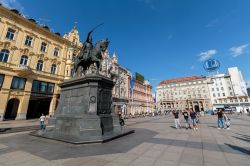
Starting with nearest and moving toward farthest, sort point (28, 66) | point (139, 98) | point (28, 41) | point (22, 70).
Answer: point (22, 70) < point (28, 66) < point (28, 41) < point (139, 98)

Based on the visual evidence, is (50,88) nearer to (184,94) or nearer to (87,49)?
(87,49)

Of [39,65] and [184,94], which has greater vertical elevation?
[184,94]

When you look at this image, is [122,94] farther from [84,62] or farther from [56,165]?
[56,165]

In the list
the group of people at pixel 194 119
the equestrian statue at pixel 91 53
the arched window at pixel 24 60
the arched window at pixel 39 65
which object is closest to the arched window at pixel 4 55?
the arched window at pixel 24 60

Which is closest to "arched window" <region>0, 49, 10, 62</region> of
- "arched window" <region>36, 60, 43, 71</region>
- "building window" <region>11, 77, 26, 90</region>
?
"building window" <region>11, 77, 26, 90</region>

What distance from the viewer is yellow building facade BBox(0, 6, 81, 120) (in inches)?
850

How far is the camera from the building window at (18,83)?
2223 centimetres

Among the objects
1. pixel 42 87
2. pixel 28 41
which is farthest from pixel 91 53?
pixel 28 41

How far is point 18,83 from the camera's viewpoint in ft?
75.0

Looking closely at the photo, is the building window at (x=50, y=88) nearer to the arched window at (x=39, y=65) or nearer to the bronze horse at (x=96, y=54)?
the arched window at (x=39, y=65)

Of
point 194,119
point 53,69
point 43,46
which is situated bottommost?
point 194,119

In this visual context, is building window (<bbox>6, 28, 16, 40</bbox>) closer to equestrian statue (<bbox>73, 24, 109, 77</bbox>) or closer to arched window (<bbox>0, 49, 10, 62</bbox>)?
arched window (<bbox>0, 49, 10, 62</bbox>)

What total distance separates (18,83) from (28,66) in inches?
134

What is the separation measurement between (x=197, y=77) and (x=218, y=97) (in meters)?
16.9
